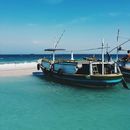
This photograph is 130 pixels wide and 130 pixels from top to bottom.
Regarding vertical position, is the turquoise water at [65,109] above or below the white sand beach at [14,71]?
below

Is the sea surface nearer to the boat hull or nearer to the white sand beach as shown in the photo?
the boat hull

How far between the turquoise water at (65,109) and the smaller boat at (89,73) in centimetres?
78

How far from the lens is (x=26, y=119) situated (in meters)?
14.0

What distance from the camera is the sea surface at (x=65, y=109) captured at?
13211 mm

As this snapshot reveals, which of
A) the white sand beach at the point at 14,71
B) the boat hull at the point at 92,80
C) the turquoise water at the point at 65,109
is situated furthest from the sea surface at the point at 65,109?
the white sand beach at the point at 14,71

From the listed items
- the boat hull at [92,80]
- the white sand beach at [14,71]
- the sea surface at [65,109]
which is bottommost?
the sea surface at [65,109]

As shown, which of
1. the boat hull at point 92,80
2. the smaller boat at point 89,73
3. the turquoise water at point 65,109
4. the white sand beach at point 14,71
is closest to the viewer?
the turquoise water at point 65,109

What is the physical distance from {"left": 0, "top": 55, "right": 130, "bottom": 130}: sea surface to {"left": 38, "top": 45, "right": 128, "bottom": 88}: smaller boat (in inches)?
28.2

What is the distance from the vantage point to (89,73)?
77.5 feet

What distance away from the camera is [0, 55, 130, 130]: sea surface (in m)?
13.2

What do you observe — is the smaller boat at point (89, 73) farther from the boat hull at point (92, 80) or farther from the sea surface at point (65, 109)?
the sea surface at point (65, 109)

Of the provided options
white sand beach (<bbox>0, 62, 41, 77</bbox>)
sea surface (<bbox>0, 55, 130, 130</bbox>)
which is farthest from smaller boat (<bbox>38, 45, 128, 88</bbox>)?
white sand beach (<bbox>0, 62, 41, 77</bbox>)

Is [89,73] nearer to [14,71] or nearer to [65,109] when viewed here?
[65,109]

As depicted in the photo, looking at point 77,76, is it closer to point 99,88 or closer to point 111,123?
point 99,88
